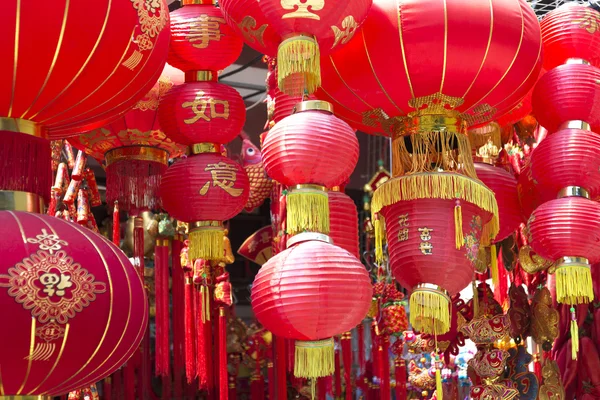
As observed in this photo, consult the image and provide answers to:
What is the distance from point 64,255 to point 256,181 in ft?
8.93

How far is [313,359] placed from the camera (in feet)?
7.34

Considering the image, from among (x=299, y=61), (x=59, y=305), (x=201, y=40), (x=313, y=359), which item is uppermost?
(x=201, y=40)

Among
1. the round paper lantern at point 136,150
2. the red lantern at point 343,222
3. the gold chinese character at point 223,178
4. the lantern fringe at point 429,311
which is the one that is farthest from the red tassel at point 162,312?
the lantern fringe at point 429,311

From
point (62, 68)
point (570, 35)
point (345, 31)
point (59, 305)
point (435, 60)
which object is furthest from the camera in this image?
point (570, 35)

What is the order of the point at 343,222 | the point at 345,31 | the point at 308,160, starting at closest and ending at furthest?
the point at 308,160 → the point at 345,31 → the point at 343,222

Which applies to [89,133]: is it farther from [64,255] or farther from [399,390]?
[399,390]

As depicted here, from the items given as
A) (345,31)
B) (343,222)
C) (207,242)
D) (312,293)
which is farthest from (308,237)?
(207,242)

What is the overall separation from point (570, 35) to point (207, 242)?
4.63 ft

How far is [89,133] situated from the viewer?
319cm

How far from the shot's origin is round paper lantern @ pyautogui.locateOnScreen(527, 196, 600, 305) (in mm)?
2781

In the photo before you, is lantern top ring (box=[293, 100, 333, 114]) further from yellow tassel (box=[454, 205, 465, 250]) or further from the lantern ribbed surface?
yellow tassel (box=[454, 205, 465, 250])

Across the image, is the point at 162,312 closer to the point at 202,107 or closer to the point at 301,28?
the point at 202,107

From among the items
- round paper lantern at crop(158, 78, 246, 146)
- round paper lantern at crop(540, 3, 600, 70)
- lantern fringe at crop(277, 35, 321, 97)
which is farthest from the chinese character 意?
round paper lantern at crop(540, 3, 600, 70)

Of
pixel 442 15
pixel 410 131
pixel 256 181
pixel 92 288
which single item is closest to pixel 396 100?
pixel 410 131
